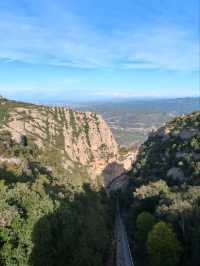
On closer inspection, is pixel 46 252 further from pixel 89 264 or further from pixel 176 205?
pixel 176 205

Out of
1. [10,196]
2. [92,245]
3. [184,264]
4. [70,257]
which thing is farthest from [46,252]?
[184,264]

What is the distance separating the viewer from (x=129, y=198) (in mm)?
112062

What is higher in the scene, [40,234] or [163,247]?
[40,234]

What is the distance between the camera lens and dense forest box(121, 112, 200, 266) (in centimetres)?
5550

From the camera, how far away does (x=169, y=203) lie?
69188mm

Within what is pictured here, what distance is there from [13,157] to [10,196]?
146ft

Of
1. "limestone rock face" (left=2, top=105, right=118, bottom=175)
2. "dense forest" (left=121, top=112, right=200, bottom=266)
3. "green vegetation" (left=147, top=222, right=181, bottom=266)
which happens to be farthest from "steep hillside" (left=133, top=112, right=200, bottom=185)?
"limestone rock face" (left=2, top=105, right=118, bottom=175)

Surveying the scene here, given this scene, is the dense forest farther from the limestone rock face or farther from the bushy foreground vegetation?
the limestone rock face

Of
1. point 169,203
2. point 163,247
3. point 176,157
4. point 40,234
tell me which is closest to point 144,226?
point 169,203

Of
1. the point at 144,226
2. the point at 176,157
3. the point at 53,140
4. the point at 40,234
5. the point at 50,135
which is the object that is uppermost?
the point at 40,234

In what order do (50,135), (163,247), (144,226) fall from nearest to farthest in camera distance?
(163,247)
(144,226)
(50,135)

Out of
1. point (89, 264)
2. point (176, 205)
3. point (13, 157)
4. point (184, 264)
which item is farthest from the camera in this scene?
point (13, 157)

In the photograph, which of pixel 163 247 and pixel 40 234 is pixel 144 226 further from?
pixel 40 234

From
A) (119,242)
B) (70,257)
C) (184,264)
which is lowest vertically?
(119,242)
